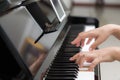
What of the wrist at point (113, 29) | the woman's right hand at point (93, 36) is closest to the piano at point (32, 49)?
the woman's right hand at point (93, 36)

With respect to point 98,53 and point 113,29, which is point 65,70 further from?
point 113,29

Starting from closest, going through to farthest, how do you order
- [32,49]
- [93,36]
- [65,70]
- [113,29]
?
[32,49] < [65,70] < [93,36] < [113,29]

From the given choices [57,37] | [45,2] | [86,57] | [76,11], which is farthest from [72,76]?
[76,11]

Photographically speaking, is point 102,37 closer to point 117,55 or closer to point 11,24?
point 117,55

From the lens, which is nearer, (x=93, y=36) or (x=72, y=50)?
(x=93, y=36)

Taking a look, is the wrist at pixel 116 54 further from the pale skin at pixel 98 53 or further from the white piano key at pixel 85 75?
the white piano key at pixel 85 75

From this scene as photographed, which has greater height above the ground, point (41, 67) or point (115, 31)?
point (41, 67)

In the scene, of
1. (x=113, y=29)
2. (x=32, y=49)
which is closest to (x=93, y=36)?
(x=113, y=29)

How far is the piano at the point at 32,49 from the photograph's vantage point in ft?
2.96

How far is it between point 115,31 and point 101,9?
14.3 feet

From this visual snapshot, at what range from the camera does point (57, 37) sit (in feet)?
4.73

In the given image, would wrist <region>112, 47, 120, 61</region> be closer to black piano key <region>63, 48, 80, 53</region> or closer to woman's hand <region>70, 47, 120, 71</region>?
woman's hand <region>70, 47, 120, 71</region>

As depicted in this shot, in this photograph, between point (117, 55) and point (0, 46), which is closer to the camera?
point (0, 46)

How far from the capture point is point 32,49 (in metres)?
1.04
